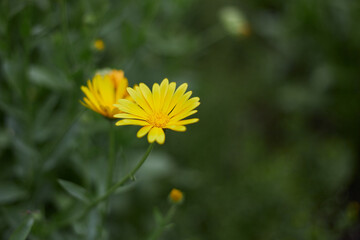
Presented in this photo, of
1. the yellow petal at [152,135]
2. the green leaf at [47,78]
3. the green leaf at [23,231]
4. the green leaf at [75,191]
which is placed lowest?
the green leaf at [23,231]

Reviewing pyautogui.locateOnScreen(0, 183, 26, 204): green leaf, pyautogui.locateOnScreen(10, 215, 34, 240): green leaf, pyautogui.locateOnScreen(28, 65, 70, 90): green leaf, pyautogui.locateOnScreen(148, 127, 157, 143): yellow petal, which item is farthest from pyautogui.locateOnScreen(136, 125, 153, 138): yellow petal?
pyautogui.locateOnScreen(0, 183, 26, 204): green leaf

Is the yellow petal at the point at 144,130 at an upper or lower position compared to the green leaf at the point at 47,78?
lower

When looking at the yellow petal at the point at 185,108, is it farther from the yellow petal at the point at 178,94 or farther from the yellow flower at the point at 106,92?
the yellow flower at the point at 106,92

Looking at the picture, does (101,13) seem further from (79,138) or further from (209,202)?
(209,202)

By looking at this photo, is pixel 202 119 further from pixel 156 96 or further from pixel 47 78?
pixel 156 96

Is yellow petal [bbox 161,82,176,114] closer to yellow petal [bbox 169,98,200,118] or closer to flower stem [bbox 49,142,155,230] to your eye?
Answer: yellow petal [bbox 169,98,200,118]

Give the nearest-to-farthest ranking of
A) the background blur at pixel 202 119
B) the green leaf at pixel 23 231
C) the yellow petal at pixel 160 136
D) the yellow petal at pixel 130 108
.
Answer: the yellow petal at pixel 160 136, the yellow petal at pixel 130 108, the green leaf at pixel 23 231, the background blur at pixel 202 119

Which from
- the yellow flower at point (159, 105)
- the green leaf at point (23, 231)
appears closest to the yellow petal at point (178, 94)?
the yellow flower at point (159, 105)

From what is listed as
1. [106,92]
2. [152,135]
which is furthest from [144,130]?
[106,92]
